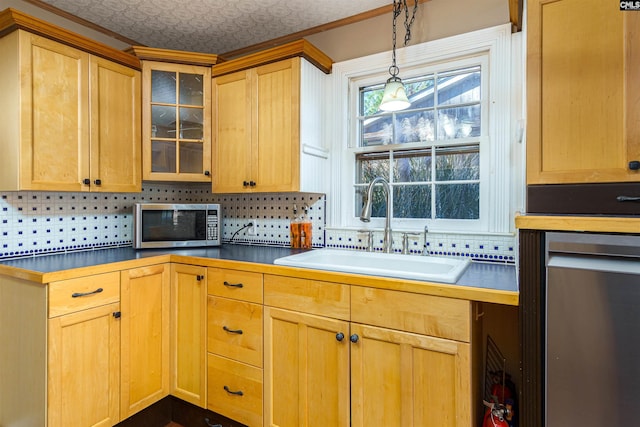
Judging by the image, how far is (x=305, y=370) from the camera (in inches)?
63.1

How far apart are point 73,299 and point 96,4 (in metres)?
1.69

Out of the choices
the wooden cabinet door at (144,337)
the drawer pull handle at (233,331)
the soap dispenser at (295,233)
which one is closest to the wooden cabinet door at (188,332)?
the wooden cabinet door at (144,337)

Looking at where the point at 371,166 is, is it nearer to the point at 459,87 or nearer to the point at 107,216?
the point at 459,87

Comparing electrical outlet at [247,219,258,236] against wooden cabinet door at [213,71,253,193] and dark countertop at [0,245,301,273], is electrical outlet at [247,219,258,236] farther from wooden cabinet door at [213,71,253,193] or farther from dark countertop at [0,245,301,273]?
wooden cabinet door at [213,71,253,193]

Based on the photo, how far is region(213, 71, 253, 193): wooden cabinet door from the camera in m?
2.25

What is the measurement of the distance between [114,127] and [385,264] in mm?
1826

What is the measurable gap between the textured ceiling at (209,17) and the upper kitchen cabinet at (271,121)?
254 mm

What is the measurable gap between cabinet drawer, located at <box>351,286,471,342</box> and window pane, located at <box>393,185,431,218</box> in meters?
0.81

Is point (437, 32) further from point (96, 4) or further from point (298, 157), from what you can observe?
point (96, 4)

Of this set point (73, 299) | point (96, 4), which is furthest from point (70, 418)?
point (96, 4)

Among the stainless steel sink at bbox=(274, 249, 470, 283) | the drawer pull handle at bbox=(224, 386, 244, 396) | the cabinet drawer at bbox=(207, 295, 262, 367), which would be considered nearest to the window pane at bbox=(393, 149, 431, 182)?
the stainless steel sink at bbox=(274, 249, 470, 283)

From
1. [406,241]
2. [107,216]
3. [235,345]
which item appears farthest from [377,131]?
[107,216]

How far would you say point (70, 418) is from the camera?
162cm

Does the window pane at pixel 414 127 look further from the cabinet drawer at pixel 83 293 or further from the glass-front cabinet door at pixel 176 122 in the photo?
the cabinet drawer at pixel 83 293
